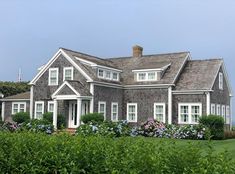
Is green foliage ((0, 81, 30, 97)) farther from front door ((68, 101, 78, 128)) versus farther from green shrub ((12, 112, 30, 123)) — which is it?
front door ((68, 101, 78, 128))

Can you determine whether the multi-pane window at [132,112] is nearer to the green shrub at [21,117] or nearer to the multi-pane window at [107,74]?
the multi-pane window at [107,74]

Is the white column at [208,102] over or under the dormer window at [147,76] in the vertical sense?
under

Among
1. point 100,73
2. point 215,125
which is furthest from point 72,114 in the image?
point 215,125

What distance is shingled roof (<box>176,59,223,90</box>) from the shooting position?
101 ft

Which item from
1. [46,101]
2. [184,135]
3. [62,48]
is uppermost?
[62,48]

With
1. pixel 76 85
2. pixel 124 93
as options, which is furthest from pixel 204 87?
pixel 76 85

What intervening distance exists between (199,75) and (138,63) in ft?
23.1

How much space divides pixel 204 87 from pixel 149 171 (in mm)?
25335

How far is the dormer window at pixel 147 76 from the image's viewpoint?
32688 millimetres

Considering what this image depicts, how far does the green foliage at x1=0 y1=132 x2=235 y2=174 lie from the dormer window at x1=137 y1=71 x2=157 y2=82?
976 inches

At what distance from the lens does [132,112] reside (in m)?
33.2

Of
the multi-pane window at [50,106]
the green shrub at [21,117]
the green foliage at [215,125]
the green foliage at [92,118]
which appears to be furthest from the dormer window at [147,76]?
the green shrub at [21,117]

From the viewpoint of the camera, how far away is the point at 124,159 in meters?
5.91

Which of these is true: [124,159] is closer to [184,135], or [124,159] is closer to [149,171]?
[149,171]
